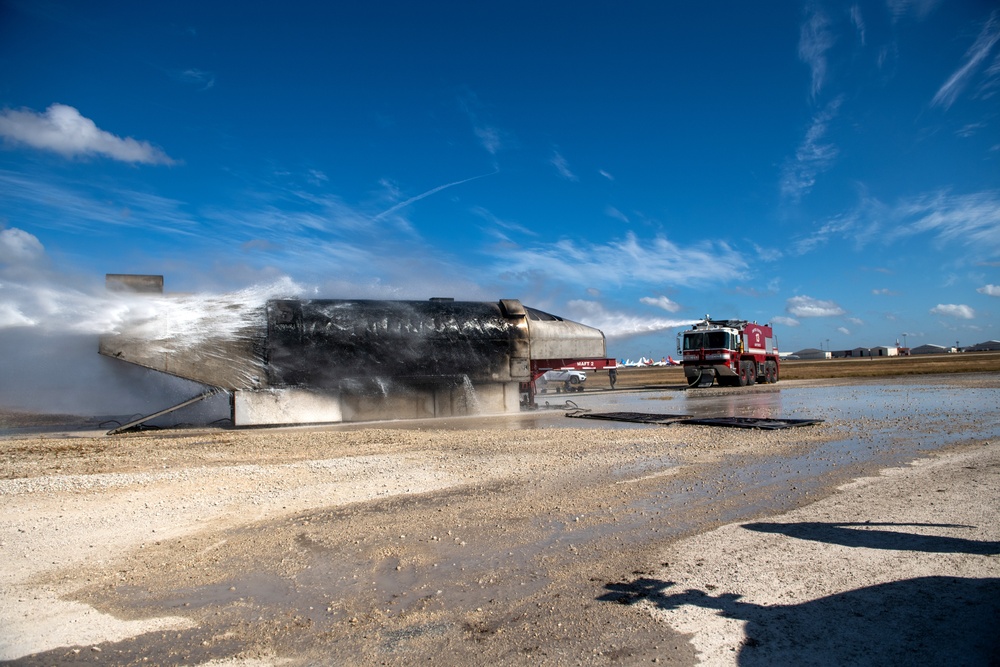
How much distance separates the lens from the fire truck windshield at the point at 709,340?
94.6 ft

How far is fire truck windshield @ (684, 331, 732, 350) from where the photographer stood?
28.8 meters

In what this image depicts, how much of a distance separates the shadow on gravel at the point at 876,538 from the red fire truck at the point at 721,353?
80.4ft

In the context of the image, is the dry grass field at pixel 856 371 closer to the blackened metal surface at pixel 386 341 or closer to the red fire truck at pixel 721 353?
the red fire truck at pixel 721 353

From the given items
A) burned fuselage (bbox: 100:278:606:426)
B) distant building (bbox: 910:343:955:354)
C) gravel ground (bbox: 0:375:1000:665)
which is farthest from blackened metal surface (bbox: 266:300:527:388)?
distant building (bbox: 910:343:955:354)

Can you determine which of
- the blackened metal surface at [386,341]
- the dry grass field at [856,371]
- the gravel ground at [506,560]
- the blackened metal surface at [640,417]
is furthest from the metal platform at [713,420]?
the dry grass field at [856,371]

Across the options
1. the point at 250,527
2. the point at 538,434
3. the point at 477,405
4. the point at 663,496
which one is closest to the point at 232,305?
the point at 477,405

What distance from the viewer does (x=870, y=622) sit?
355 cm

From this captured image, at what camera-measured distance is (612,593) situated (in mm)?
4090

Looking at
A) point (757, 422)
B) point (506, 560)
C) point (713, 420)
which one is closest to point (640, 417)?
point (713, 420)

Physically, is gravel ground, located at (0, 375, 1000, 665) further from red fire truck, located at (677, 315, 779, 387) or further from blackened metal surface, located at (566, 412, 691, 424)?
red fire truck, located at (677, 315, 779, 387)

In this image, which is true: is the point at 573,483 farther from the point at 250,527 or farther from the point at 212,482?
the point at 212,482

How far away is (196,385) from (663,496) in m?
13.1

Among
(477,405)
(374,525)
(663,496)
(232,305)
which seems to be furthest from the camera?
(477,405)

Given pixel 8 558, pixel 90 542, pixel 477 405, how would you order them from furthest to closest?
pixel 477 405 → pixel 90 542 → pixel 8 558
